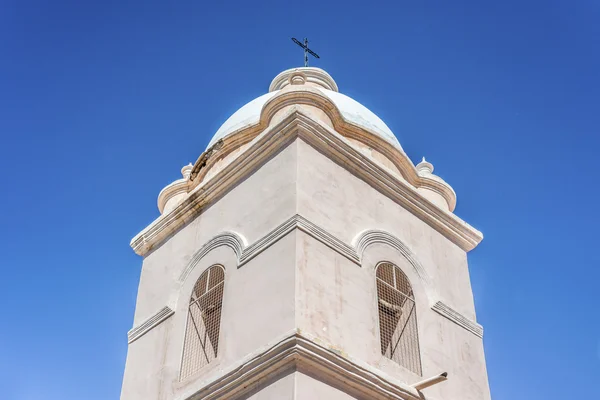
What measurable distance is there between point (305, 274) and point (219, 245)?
213 centimetres

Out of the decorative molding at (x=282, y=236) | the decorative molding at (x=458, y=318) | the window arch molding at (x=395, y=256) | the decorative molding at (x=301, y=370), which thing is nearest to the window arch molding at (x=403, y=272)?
the window arch molding at (x=395, y=256)

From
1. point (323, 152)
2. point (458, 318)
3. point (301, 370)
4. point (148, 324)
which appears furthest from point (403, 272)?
point (148, 324)

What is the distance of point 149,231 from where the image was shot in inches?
547

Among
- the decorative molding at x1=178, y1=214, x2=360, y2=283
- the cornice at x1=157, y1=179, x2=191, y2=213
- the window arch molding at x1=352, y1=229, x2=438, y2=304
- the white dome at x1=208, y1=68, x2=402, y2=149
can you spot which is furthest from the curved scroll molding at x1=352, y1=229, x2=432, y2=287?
the cornice at x1=157, y1=179, x2=191, y2=213

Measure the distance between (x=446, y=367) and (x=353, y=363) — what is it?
2.21 meters

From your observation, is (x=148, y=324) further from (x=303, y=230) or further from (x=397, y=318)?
(x=397, y=318)

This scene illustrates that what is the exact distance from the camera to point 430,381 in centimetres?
1075

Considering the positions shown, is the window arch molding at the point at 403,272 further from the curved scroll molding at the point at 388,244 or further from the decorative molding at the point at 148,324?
the decorative molding at the point at 148,324

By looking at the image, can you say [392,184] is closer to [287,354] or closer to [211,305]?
A: [211,305]

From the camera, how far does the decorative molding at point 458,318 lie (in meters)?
12.4

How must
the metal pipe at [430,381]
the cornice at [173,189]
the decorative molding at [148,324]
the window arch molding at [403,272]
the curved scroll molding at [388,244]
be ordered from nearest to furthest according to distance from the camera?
the metal pipe at [430,381]
the window arch molding at [403,272]
the curved scroll molding at [388,244]
the decorative molding at [148,324]
the cornice at [173,189]

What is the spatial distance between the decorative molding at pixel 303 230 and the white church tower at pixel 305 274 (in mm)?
20

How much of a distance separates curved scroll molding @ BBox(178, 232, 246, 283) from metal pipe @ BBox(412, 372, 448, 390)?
297 cm
